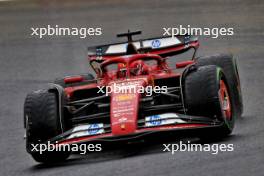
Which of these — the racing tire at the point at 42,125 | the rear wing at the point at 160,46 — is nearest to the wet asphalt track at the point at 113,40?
the racing tire at the point at 42,125

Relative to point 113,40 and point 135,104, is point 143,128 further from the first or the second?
point 113,40

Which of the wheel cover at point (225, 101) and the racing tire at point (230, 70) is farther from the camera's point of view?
the racing tire at point (230, 70)

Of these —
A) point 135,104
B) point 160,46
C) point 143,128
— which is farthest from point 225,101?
point 160,46

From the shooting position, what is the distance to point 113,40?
79.4ft

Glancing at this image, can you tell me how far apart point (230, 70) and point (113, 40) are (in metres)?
9.90

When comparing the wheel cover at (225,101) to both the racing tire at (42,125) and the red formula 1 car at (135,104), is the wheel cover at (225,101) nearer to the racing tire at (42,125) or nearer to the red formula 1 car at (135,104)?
the red formula 1 car at (135,104)

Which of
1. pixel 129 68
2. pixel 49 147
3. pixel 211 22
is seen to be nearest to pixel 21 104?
pixel 129 68

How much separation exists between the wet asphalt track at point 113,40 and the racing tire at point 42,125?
0.19 meters

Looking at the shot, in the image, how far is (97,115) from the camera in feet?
43.3

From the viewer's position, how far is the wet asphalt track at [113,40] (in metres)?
11.4

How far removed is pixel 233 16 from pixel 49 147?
42.5ft

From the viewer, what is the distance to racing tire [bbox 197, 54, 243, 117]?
1427 centimetres

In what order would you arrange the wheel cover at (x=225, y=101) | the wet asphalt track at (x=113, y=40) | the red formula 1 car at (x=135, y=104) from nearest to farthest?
the wet asphalt track at (x=113, y=40)
the red formula 1 car at (x=135, y=104)
the wheel cover at (x=225, y=101)

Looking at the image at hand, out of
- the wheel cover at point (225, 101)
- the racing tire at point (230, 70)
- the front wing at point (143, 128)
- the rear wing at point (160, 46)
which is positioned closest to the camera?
the front wing at point (143, 128)
